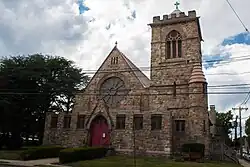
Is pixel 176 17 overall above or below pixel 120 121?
above

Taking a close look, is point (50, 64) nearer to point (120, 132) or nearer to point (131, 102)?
point (131, 102)

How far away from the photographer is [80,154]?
20.1 metres

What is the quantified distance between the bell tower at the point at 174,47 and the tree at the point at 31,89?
11423 millimetres

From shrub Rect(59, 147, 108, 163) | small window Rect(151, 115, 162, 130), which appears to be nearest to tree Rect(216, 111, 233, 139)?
small window Rect(151, 115, 162, 130)

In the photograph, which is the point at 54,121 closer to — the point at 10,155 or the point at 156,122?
the point at 10,155

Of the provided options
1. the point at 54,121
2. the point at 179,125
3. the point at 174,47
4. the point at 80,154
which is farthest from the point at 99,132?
the point at 174,47

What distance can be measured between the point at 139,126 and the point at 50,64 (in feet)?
50.5

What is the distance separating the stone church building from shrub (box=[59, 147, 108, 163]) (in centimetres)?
310

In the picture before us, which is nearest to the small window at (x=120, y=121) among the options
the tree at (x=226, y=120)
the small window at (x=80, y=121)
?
the small window at (x=80, y=121)

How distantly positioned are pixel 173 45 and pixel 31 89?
16968 mm

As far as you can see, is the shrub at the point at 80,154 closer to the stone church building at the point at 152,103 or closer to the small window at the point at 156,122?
the stone church building at the point at 152,103

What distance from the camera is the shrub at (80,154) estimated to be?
18.7 m

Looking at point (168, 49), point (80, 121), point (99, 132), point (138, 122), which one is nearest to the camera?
point (138, 122)

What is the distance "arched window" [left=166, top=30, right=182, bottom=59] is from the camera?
30.9m
